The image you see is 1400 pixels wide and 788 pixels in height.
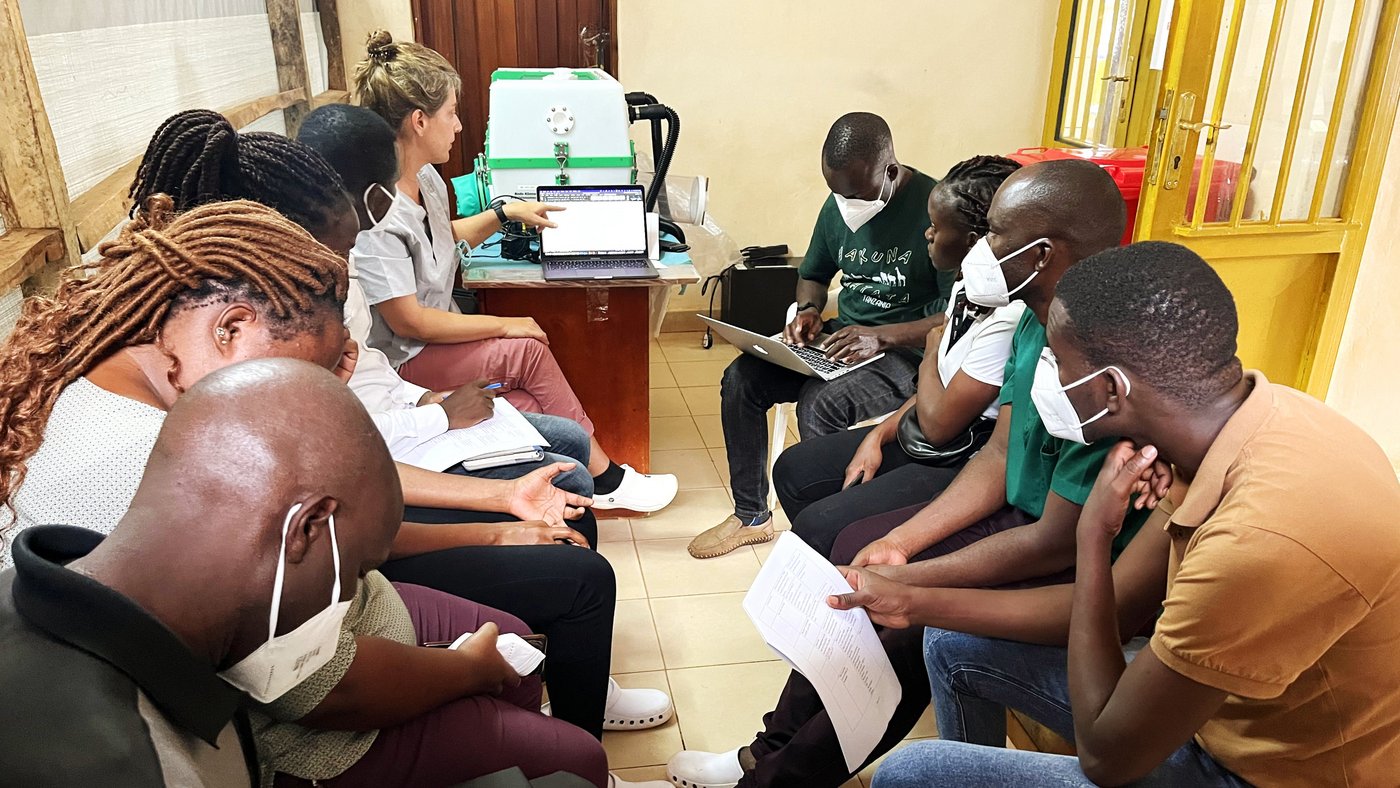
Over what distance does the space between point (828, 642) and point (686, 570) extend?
1.14 metres

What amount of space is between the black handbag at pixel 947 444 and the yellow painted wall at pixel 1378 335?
183cm

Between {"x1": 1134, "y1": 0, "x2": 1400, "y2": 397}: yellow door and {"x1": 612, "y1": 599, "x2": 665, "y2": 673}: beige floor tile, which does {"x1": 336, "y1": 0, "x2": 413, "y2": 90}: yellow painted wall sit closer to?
{"x1": 612, "y1": 599, "x2": 665, "y2": 673}: beige floor tile

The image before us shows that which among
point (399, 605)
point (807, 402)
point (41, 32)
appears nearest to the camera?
point (399, 605)

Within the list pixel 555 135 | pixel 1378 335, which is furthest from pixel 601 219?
pixel 1378 335

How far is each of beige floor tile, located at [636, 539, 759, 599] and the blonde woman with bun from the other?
19 cm

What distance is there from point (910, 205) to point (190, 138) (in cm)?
172

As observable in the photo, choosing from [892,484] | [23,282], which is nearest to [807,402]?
[892,484]

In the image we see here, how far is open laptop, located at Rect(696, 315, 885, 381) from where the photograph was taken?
2375 millimetres

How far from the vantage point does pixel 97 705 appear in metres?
0.67

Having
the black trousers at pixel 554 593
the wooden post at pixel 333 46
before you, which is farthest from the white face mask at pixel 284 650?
the wooden post at pixel 333 46

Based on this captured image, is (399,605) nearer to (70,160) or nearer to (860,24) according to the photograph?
(70,160)

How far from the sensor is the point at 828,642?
139 cm

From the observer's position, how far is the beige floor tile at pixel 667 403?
11.6ft

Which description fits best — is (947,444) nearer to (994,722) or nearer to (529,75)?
(994,722)
